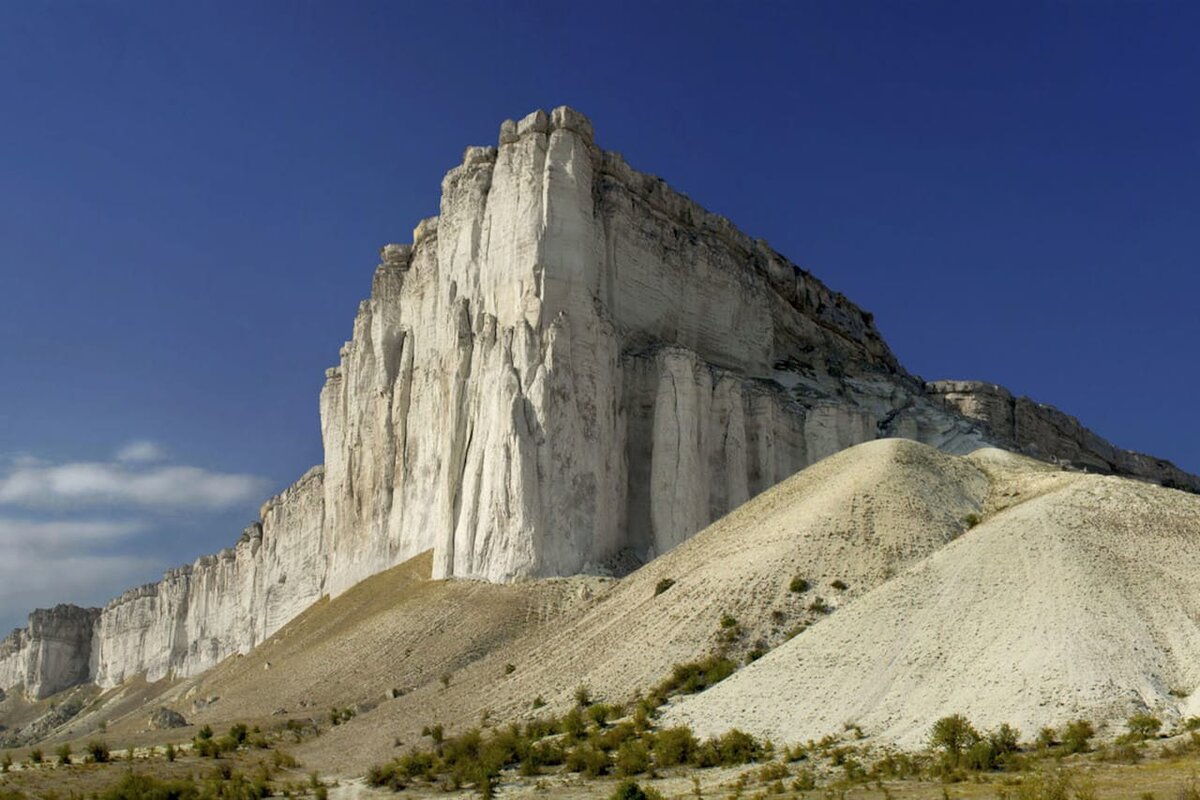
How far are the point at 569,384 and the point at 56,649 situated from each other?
9141 cm

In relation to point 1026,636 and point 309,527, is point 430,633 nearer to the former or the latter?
point 1026,636

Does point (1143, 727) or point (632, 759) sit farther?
point (632, 759)

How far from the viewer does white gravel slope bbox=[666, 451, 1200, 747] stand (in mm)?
26359

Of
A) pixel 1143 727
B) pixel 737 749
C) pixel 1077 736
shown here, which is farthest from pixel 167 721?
pixel 1143 727

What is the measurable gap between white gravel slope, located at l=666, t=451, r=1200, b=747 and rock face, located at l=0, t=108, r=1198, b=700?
20087 millimetres

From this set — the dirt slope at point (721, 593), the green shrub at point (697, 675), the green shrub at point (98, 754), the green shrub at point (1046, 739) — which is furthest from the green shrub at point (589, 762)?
the green shrub at point (98, 754)

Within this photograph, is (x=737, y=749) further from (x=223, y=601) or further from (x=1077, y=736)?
(x=223, y=601)

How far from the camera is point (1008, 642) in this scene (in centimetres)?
2814

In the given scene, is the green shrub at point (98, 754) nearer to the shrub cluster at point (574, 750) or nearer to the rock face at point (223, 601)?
the shrub cluster at point (574, 750)

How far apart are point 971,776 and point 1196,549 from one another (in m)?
13.6

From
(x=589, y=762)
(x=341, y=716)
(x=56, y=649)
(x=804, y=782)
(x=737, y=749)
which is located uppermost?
(x=56, y=649)

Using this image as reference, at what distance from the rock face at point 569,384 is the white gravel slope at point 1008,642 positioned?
2009cm

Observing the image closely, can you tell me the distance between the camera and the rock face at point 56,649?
124812 mm

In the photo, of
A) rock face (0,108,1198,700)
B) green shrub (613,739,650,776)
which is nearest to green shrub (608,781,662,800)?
green shrub (613,739,650,776)
